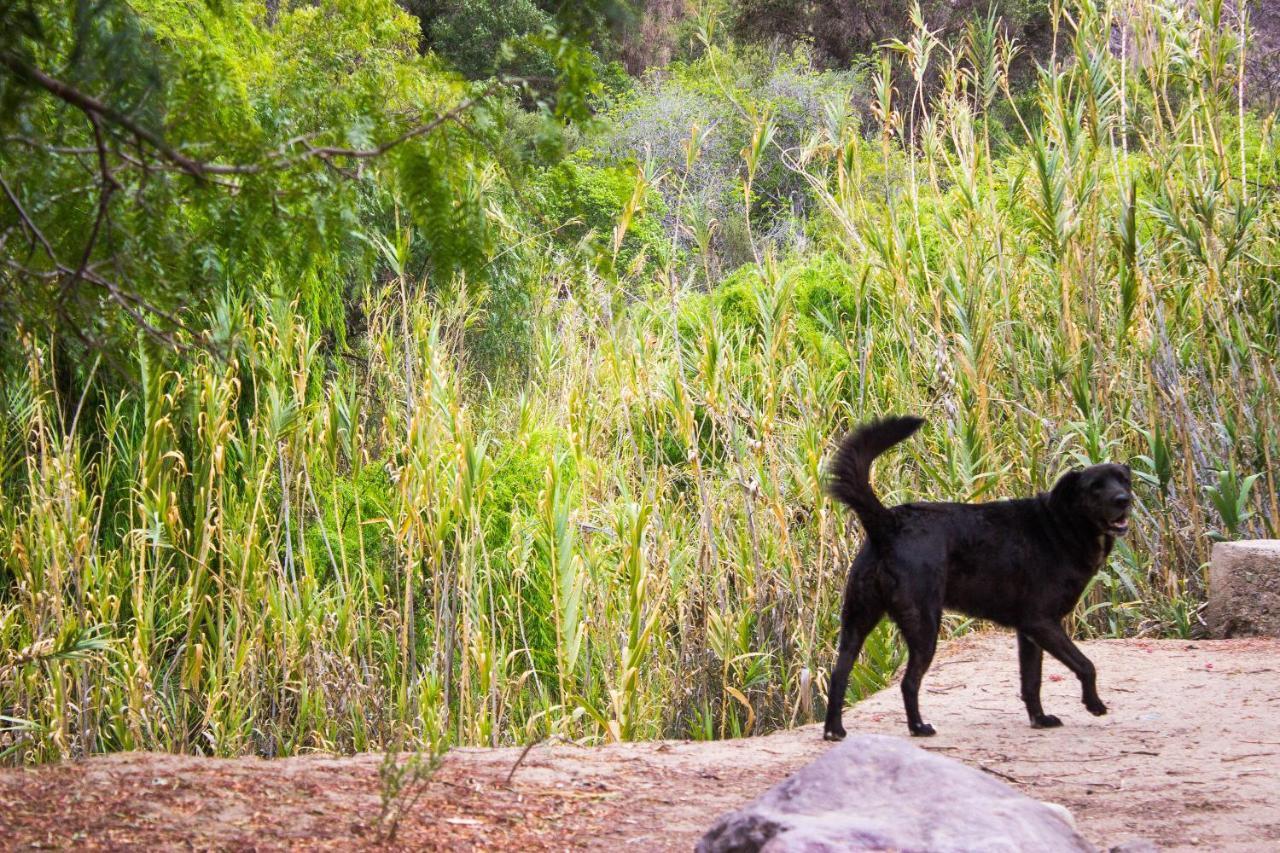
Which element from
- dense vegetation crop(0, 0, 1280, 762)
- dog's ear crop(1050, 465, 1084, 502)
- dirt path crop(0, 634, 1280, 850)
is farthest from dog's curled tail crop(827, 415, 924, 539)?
dense vegetation crop(0, 0, 1280, 762)

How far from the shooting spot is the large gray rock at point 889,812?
8.80ft

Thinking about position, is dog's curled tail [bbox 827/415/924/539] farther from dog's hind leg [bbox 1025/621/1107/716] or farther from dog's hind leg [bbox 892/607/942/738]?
dog's hind leg [bbox 1025/621/1107/716]

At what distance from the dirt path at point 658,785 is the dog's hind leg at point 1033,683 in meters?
0.08

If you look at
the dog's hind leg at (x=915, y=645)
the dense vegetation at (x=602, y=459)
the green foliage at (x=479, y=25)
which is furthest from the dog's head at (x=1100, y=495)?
the green foliage at (x=479, y=25)

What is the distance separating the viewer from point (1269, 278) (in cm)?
720

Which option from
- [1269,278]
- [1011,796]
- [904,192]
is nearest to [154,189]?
[1011,796]

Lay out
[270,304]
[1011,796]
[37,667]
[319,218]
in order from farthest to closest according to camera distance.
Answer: [270,304] < [37,667] < [1011,796] < [319,218]

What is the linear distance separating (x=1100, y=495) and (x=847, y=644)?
1139 millimetres

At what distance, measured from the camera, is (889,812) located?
2861mm

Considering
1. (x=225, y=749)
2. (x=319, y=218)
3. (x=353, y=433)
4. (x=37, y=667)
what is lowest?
(x=225, y=749)

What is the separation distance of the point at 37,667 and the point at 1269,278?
6.73 m

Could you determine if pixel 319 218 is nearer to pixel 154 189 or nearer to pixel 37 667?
pixel 154 189

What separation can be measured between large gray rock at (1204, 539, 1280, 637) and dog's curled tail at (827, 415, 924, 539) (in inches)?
107

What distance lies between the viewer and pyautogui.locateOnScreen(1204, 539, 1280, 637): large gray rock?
636 cm
